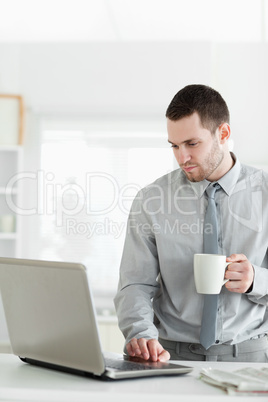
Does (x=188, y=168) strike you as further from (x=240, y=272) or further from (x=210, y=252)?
(x=240, y=272)

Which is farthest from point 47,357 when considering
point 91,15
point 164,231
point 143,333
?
point 91,15

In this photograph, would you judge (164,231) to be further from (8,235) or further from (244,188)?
(8,235)

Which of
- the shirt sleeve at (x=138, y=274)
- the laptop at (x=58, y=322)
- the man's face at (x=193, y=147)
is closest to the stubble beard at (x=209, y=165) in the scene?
the man's face at (x=193, y=147)

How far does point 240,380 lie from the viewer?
1.35 meters

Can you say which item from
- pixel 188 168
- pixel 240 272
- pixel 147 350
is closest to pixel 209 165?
pixel 188 168

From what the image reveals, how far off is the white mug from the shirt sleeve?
0.23 m

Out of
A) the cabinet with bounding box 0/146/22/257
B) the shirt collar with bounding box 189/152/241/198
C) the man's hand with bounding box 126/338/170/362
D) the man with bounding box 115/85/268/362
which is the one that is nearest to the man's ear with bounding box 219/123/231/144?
the man with bounding box 115/85/268/362

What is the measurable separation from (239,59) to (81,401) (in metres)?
4.22

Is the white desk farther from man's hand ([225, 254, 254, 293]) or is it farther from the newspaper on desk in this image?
man's hand ([225, 254, 254, 293])

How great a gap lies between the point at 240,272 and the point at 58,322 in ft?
2.07

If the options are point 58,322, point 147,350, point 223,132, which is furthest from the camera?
point 223,132

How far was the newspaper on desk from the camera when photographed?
51.1 inches

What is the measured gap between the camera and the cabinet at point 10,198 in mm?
4801

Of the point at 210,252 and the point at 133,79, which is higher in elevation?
the point at 133,79
